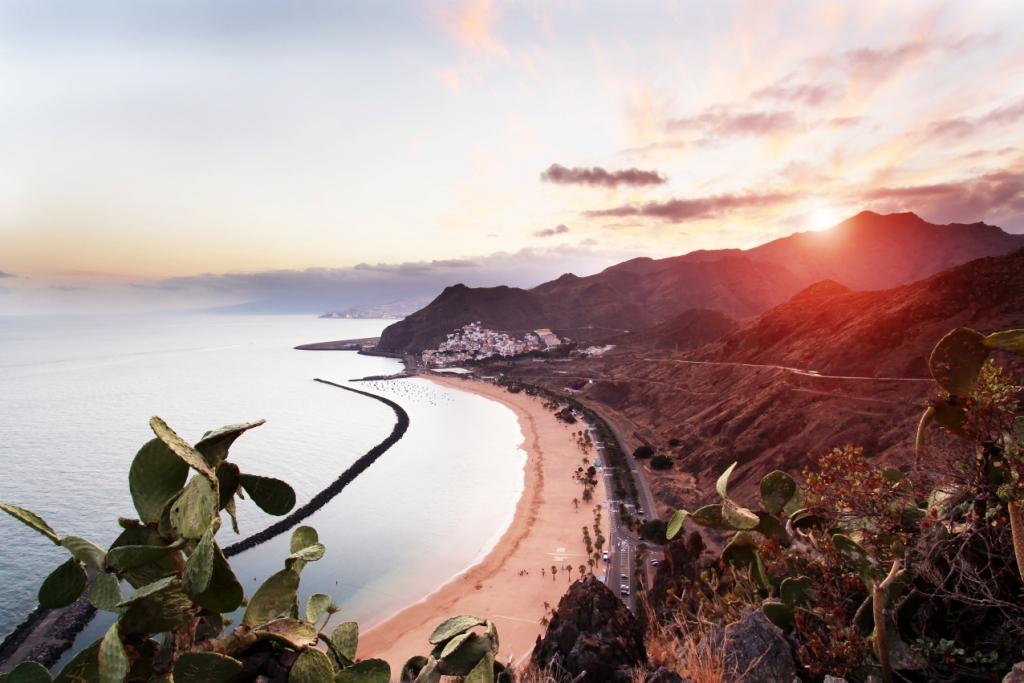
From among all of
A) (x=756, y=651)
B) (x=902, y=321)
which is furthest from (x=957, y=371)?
(x=902, y=321)

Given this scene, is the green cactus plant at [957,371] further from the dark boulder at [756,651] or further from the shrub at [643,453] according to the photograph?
the shrub at [643,453]

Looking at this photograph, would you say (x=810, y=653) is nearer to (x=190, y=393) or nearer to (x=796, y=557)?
(x=796, y=557)

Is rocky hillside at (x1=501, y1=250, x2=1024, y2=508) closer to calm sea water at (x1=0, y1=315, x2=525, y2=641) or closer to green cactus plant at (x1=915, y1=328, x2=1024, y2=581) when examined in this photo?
calm sea water at (x1=0, y1=315, x2=525, y2=641)

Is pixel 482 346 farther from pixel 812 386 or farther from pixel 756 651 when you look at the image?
pixel 756 651

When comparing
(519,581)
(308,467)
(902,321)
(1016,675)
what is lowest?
(308,467)

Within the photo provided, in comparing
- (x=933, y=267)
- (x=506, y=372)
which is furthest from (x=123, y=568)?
(x=933, y=267)

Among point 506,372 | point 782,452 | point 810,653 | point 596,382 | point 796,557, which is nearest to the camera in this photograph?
point 810,653

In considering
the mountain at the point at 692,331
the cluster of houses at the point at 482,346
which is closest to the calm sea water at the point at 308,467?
the cluster of houses at the point at 482,346
